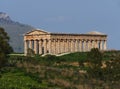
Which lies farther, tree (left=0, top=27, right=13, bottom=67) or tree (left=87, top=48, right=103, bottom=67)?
tree (left=87, top=48, right=103, bottom=67)

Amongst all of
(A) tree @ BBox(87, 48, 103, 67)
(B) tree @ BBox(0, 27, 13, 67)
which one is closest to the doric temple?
(A) tree @ BBox(87, 48, 103, 67)

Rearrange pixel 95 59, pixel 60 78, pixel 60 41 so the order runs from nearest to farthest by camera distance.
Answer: pixel 60 78
pixel 95 59
pixel 60 41

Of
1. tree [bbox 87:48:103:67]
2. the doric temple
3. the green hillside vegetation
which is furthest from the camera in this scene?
the doric temple

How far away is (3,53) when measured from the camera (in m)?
→ 55.3

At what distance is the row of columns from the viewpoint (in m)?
149

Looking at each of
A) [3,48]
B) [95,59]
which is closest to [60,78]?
[3,48]

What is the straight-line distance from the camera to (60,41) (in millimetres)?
150375

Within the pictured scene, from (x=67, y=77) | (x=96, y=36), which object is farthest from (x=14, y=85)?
(x=96, y=36)

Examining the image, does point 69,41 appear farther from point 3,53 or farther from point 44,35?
point 3,53

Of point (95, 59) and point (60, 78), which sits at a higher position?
point (95, 59)

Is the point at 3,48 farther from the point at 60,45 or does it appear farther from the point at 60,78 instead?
the point at 60,45

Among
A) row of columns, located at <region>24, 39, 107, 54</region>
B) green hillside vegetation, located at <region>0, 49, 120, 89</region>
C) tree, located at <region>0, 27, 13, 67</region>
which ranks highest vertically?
tree, located at <region>0, 27, 13, 67</region>

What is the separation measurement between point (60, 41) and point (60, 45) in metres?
1.96

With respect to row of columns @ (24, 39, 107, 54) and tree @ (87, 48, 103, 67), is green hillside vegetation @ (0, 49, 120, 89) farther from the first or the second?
row of columns @ (24, 39, 107, 54)
